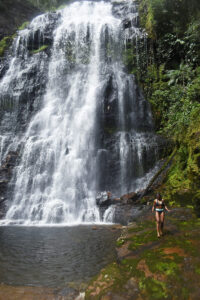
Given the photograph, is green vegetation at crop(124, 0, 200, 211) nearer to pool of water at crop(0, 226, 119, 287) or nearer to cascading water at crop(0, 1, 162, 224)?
cascading water at crop(0, 1, 162, 224)

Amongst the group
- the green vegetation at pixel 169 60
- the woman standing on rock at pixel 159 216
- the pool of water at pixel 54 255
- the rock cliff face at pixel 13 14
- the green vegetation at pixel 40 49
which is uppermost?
the rock cliff face at pixel 13 14

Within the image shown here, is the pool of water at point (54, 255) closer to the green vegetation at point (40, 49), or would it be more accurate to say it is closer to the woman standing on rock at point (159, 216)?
the woman standing on rock at point (159, 216)

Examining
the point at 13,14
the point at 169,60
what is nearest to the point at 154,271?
the point at 169,60

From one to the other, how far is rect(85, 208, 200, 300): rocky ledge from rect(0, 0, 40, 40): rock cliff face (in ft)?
95.2

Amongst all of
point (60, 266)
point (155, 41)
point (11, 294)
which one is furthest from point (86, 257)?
point (155, 41)

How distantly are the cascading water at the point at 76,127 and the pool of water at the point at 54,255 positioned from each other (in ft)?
10.8

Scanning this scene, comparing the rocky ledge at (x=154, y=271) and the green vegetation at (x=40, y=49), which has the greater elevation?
the green vegetation at (x=40, y=49)

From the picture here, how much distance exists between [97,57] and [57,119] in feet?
27.5

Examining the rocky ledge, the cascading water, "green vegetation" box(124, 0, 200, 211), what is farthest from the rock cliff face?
the rocky ledge

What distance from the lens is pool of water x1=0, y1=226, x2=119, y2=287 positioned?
5027 mm

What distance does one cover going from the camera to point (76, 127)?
1702 cm

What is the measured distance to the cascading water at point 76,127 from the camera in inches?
537

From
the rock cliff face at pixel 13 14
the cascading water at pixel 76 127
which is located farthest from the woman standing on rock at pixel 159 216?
the rock cliff face at pixel 13 14

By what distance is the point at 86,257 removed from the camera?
20.1 feet
